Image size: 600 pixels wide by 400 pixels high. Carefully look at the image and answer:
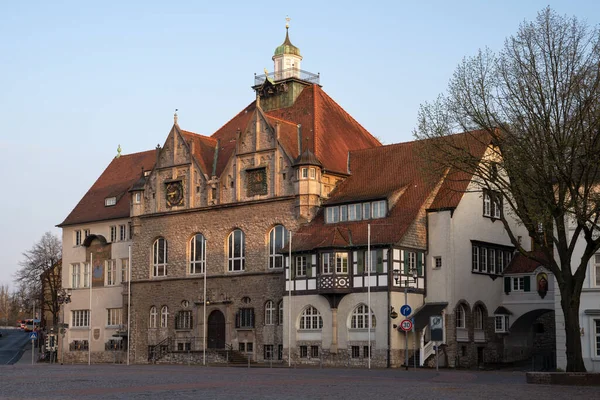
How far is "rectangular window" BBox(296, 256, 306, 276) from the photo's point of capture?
59.1 meters

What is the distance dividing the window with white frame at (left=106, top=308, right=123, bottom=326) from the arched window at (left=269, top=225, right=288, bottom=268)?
16.2 meters

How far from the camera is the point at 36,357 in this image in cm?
A: 8256

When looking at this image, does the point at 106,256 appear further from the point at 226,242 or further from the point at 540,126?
the point at 540,126

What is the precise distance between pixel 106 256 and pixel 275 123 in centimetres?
1974

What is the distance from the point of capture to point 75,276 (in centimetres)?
7862

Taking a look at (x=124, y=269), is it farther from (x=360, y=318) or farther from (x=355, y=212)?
(x=360, y=318)

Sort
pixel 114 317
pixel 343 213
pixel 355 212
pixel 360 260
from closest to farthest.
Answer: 1. pixel 360 260
2. pixel 355 212
3. pixel 343 213
4. pixel 114 317

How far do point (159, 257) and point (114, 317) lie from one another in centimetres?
719

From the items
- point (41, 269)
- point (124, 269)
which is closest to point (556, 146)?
point (124, 269)

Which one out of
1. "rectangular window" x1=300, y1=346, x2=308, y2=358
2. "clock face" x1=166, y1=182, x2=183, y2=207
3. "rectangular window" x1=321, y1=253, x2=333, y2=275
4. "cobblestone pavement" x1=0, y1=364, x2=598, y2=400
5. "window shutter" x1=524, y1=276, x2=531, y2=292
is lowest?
"cobblestone pavement" x1=0, y1=364, x2=598, y2=400

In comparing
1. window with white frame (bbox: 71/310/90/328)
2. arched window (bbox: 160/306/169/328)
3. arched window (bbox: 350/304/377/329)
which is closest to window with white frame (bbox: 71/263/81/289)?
window with white frame (bbox: 71/310/90/328)

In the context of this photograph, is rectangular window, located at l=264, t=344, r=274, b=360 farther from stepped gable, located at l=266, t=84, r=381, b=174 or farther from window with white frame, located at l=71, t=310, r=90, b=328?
window with white frame, located at l=71, t=310, r=90, b=328

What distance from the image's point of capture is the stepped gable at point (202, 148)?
6874cm

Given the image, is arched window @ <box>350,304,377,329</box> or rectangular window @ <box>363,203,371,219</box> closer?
arched window @ <box>350,304,377,329</box>
